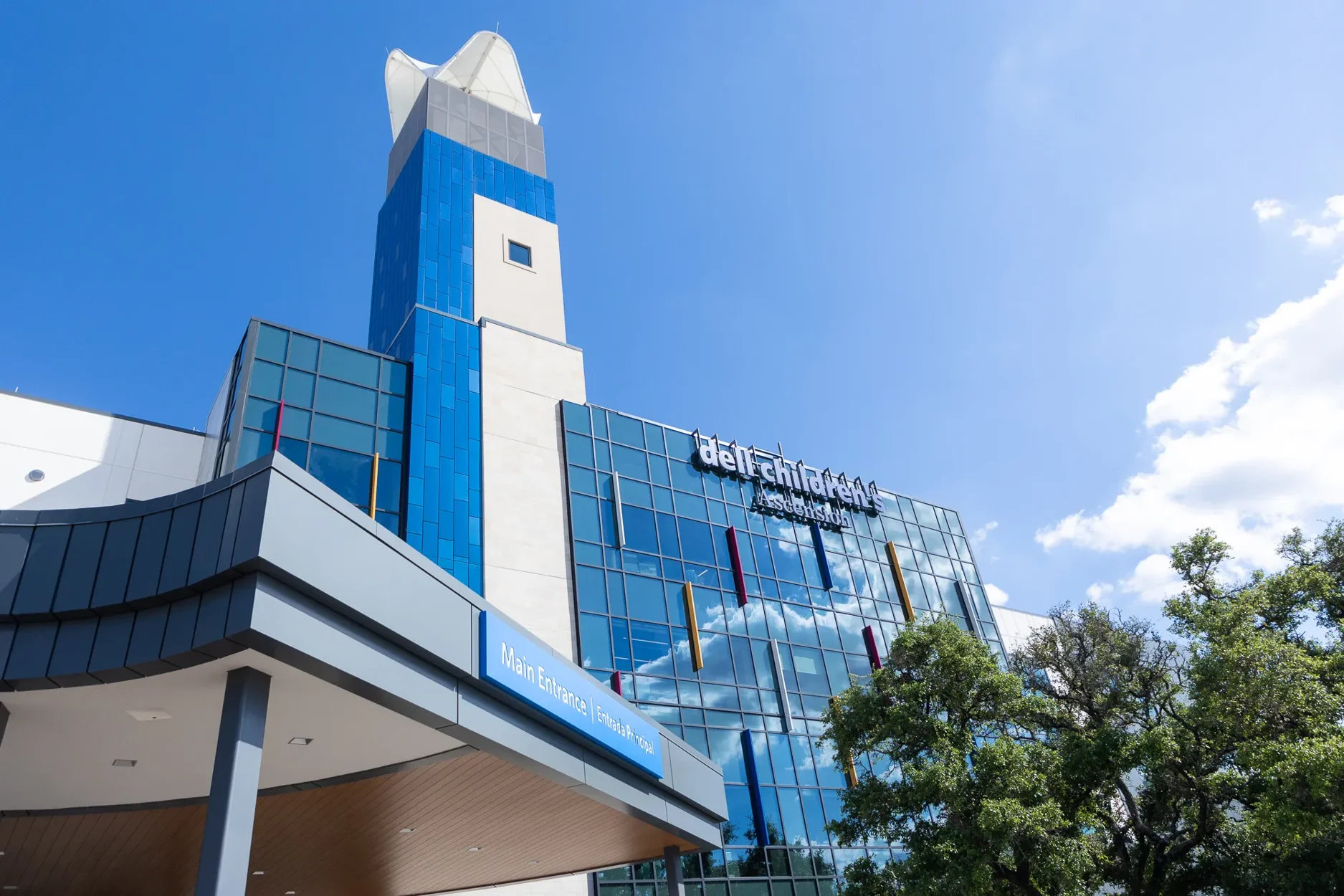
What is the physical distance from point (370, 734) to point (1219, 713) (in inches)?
691

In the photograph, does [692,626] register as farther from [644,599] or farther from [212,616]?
[212,616]

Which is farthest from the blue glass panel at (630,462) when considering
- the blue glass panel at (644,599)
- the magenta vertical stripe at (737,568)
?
the blue glass panel at (644,599)

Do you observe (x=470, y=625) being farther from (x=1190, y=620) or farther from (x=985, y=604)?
(x=985, y=604)

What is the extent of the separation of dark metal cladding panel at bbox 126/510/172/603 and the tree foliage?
55.4ft

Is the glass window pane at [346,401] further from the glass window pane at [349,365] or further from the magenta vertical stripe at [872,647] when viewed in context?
the magenta vertical stripe at [872,647]

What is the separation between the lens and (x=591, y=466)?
32.5 m

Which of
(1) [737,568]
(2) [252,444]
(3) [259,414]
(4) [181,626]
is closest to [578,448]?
(1) [737,568]

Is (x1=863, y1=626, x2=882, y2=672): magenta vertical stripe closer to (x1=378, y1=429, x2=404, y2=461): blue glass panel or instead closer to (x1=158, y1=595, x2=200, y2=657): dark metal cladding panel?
(x1=378, y1=429, x2=404, y2=461): blue glass panel

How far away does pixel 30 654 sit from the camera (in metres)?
7.98

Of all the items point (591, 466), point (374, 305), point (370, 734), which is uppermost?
point (374, 305)

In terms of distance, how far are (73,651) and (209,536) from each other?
1734mm

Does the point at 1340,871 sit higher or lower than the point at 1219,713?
lower

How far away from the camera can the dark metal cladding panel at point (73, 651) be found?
312 inches

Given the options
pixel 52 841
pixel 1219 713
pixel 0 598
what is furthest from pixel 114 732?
pixel 1219 713
